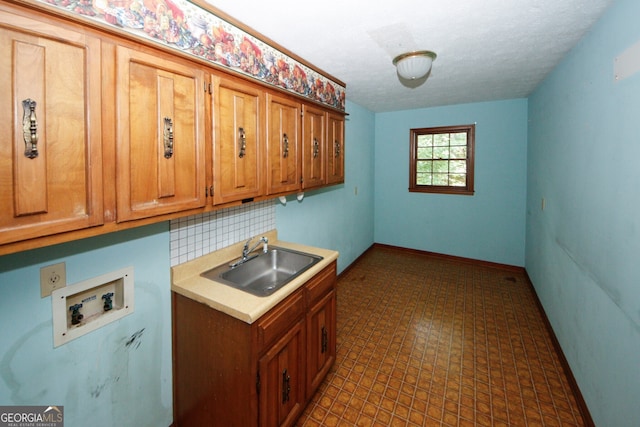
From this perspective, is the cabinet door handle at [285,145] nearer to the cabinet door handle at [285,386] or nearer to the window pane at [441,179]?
the cabinet door handle at [285,386]

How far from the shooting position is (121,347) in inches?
57.9

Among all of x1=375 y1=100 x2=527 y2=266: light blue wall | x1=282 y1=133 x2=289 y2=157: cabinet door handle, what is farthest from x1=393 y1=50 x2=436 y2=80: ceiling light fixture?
x1=375 y1=100 x2=527 y2=266: light blue wall

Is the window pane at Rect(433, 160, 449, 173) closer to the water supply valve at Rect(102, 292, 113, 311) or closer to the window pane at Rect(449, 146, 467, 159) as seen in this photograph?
the window pane at Rect(449, 146, 467, 159)

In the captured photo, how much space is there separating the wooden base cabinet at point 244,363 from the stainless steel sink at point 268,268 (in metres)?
0.27

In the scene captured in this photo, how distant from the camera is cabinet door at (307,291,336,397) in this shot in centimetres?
190

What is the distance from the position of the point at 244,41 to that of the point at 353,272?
331 centimetres

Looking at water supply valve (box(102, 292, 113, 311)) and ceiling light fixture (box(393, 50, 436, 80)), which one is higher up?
ceiling light fixture (box(393, 50, 436, 80))

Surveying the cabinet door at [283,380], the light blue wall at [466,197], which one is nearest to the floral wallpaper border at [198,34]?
the cabinet door at [283,380]

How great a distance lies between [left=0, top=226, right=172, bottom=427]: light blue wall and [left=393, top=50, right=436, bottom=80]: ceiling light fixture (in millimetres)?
2085

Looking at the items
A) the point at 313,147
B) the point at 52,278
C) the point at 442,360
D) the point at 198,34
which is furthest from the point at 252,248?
the point at 442,360

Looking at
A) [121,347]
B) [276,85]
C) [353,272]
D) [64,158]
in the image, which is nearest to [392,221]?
[353,272]

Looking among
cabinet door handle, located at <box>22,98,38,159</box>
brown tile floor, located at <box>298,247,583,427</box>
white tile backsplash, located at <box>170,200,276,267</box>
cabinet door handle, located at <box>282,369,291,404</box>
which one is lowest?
brown tile floor, located at <box>298,247,583,427</box>

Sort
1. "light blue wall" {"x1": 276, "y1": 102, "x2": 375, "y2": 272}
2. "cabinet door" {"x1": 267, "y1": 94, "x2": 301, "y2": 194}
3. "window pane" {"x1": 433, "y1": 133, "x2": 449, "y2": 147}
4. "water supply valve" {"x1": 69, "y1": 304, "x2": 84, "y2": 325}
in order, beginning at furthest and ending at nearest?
"window pane" {"x1": 433, "y1": 133, "x2": 449, "y2": 147} → "light blue wall" {"x1": 276, "y1": 102, "x2": 375, "y2": 272} → "cabinet door" {"x1": 267, "y1": 94, "x2": 301, "y2": 194} → "water supply valve" {"x1": 69, "y1": 304, "x2": 84, "y2": 325}

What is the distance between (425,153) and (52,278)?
475 centimetres
